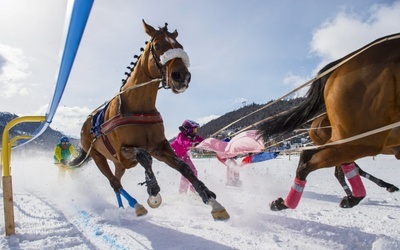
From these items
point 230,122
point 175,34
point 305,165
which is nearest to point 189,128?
point 175,34

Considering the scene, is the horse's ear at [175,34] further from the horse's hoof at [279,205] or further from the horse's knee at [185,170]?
the horse's hoof at [279,205]

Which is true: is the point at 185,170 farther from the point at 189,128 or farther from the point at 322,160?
the point at 189,128

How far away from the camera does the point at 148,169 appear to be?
330 centimetres

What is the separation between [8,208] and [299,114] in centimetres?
336

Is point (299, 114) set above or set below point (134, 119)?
below

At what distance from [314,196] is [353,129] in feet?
11.8

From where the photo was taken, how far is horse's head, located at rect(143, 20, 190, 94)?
2996mm

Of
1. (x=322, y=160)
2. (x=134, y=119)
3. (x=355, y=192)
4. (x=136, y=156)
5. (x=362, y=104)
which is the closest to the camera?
(x=362, y=104)

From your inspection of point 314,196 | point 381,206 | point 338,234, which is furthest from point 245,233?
point 314,196

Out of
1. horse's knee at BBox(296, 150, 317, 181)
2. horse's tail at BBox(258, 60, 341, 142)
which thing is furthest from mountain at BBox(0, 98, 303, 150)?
horse's knee at BBox(296, 150, 317, 181)

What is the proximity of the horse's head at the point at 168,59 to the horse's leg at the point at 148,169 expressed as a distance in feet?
2.79

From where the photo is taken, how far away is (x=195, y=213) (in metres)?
4.11

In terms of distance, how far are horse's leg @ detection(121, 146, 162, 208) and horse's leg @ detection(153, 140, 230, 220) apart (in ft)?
0.87

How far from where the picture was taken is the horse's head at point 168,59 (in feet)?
9.83
